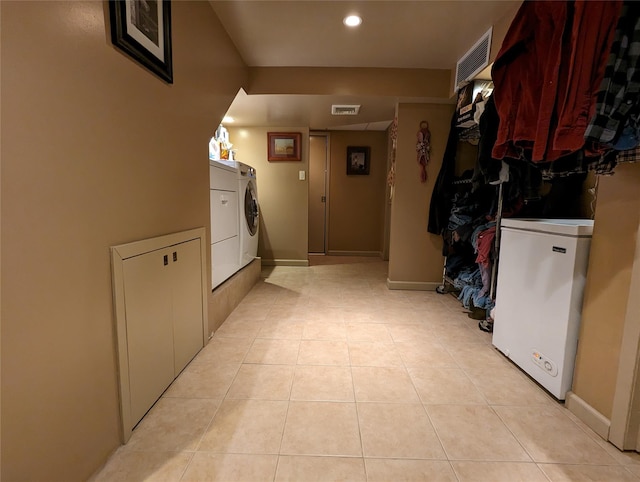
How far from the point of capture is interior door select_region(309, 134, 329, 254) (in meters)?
5.14

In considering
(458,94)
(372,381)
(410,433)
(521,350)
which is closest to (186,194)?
(372,381)

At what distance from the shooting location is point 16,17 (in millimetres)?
702

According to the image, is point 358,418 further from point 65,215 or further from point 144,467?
point 65,215

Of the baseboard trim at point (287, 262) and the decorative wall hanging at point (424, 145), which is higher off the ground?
the decorative wall hanging at point (424, 145)

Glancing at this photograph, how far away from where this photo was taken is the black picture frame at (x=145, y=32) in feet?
3.38

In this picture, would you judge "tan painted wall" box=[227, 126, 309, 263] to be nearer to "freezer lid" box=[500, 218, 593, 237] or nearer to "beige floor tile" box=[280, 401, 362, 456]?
"freezer lid" box=[500, 218, 593, 237]

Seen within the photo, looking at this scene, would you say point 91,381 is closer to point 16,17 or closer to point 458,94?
point 16,17

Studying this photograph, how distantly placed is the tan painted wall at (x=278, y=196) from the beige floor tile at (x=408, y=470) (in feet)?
10.9

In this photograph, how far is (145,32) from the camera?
1182 millimetres

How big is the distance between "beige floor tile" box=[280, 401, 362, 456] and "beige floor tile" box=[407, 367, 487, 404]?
391 millimetres

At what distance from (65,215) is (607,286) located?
6.25ft

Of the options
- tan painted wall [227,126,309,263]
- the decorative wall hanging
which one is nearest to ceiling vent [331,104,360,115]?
the decorative wall hanging

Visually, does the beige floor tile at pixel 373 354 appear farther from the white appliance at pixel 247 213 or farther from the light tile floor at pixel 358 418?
the white appliance at pixel 247 213

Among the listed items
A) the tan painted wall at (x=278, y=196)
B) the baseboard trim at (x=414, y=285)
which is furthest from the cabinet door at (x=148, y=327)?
the tan painted wall at (x=278, y=196)
